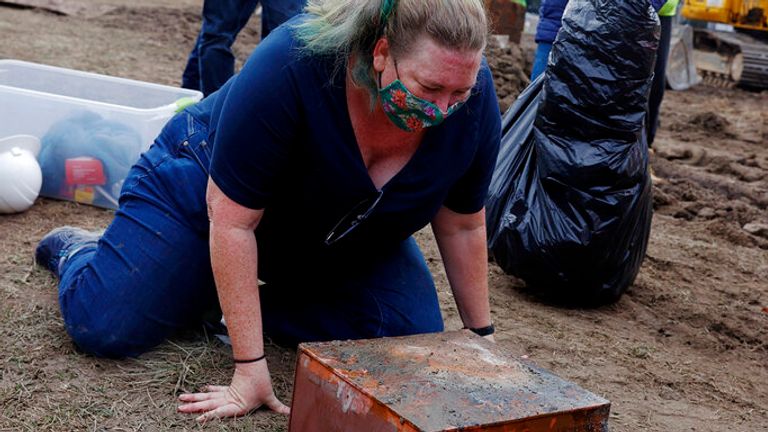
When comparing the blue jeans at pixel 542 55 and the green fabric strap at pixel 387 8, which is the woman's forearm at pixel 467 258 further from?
Result: the blue jeans at pixel 542 55

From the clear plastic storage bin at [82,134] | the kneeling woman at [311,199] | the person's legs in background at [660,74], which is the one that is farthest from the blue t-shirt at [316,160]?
the person's legs in background at [660,74]

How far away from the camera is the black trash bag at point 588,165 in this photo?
9.95ft

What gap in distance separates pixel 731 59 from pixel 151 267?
387 inches

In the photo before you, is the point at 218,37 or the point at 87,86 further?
the point at 218,37

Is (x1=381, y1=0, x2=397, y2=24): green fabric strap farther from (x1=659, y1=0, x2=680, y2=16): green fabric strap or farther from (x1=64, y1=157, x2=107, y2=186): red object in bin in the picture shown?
(x1=659, y1=0, x2=680, y2=16): green fabric strap

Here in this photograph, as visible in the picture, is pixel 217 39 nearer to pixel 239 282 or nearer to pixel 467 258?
pixel 467 258

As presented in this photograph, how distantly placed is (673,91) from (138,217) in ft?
27.5

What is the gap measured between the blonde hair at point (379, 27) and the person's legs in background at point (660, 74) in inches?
109

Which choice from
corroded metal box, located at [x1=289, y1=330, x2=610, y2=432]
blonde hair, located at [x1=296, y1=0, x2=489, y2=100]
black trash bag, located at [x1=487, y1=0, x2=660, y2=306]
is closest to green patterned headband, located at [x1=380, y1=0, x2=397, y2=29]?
blonde hair, located at [x1=296, y1=0, x2=489, y2=100]

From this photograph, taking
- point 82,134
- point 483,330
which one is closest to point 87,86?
point 82,134

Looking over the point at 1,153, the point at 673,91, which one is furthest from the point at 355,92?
the point at 673,91

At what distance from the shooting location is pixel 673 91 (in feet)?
32.2

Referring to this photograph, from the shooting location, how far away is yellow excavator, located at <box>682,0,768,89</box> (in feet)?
33.7

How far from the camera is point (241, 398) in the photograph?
2086mm
